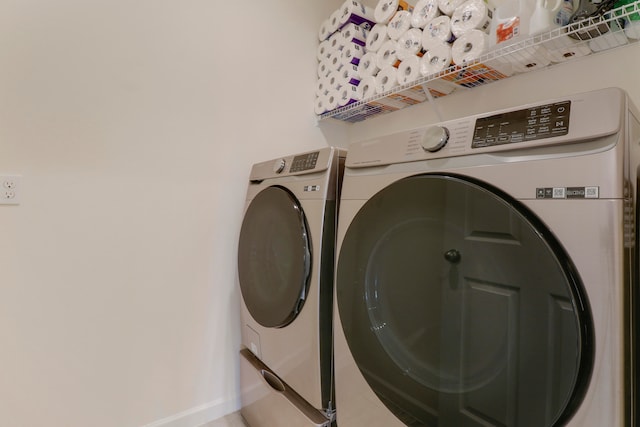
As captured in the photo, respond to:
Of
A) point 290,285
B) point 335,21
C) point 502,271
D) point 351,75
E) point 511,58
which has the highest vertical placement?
point 335,21

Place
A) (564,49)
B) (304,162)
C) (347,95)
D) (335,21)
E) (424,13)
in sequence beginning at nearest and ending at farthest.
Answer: (564,49) < (304,162) < (424,13) < (347,95) < (335,21)

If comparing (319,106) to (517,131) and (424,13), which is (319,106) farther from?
(517,131)

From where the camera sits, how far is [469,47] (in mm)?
1169

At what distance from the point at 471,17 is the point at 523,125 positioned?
795 mm

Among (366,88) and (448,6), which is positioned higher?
(448,6)

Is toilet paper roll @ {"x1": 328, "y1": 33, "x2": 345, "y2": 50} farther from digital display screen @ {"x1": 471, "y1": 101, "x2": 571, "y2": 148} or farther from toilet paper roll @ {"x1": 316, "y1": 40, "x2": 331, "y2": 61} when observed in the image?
digital display screen @ {"x1": 471, "y1": 101, "x2": 571, "y2": 148}

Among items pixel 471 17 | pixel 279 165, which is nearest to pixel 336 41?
pixel 471 17

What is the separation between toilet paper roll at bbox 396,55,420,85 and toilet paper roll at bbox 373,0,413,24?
283 millimetres

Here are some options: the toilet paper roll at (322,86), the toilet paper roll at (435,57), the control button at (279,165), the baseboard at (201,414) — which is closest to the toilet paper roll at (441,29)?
the toilet paper roll at (435,57)

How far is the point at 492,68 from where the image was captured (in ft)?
4.02

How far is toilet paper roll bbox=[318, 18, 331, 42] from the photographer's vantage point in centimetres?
185

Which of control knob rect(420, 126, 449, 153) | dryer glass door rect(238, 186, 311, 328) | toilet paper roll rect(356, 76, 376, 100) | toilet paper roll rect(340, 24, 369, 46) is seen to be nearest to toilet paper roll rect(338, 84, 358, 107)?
toilet paper roll rect(356, 76, 376, 100)

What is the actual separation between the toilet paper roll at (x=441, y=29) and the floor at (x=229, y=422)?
1973 millimetres

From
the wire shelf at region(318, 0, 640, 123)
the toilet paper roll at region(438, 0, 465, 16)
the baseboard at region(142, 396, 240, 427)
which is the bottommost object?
the baseboard at region(142, 396, 240, 427)
